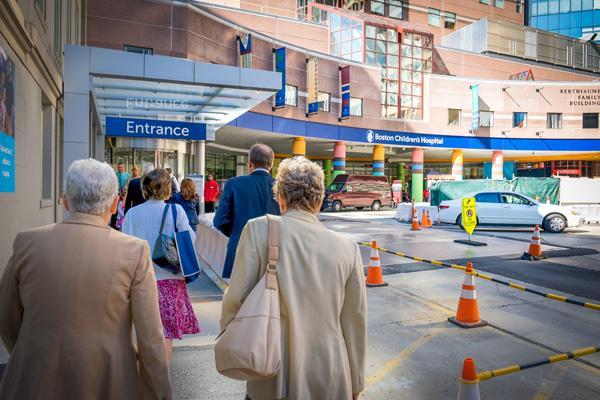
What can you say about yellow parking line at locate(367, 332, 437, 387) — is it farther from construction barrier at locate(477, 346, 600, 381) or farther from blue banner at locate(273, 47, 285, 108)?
blue banner at locate(273, 47, 285, 108)

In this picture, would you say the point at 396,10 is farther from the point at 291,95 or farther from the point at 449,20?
the point at 291,95

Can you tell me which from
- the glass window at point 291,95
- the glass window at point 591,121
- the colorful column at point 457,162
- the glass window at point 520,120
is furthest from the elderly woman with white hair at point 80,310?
the glass window at point 591,121

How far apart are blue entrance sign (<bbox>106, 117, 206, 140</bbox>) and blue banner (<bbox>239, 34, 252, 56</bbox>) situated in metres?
13.8

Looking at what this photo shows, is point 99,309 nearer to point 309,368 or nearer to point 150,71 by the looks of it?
point 309,368

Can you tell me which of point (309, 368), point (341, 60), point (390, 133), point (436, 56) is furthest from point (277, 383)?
point (436, 56)

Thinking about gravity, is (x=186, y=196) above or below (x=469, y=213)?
above

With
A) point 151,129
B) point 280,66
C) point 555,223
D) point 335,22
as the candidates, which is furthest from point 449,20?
point 151,129

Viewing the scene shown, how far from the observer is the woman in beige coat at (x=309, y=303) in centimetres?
215

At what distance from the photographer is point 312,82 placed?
3012 centimetres

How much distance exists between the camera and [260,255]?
2.17 metres

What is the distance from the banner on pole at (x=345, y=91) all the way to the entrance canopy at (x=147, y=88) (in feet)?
56.2

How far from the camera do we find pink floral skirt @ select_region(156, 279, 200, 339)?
3965mm

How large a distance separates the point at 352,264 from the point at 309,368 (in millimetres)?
522

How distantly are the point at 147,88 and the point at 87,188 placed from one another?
9.76 metres
